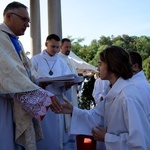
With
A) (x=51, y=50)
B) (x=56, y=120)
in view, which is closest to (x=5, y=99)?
(x=56, y=120)

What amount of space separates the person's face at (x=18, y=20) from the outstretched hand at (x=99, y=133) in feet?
4.39

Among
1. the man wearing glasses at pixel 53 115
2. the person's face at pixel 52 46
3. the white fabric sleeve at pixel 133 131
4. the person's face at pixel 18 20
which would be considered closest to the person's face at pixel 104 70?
the white fabric sleeve at pixel 133 131

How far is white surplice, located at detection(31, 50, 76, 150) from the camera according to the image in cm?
465

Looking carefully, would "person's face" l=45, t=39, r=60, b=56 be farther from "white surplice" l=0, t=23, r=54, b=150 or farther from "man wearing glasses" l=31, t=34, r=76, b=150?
"white surplice" l=0, t=23, r=54, b=150

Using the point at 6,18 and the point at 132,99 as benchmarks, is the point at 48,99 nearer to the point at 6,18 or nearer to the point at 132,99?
the point at 132,99

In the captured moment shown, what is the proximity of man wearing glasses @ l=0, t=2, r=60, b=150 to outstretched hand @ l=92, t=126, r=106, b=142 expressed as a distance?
501 millimetres

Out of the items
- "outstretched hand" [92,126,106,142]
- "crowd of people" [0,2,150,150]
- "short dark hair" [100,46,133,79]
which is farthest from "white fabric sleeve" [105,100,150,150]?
"short dark hair" [100,46,133,79]

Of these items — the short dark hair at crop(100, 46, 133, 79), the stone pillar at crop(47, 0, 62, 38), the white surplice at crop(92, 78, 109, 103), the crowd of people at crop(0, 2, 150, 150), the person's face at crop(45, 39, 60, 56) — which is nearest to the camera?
the crowd of people at crop(0, 2, 150, 150)

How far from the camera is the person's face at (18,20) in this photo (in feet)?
10.2

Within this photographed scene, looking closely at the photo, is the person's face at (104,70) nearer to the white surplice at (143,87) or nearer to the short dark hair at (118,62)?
the short dark hair at (118,62)

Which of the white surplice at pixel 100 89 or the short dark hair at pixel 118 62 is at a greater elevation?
the short dark hair at pixel 118 62

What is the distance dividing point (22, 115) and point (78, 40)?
61.8m

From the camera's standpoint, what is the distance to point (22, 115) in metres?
2.89

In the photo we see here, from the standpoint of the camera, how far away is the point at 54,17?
11.3m
